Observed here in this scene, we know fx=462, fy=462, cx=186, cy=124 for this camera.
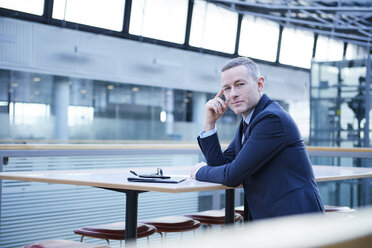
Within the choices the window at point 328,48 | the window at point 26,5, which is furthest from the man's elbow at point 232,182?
the window at point 328,48

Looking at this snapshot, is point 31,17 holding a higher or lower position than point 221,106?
higher

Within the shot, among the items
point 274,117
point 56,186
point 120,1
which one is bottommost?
point 56,186

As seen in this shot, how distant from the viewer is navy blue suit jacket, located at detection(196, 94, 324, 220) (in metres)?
1.82

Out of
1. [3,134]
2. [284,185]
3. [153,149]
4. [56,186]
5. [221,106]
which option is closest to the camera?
[284,185]

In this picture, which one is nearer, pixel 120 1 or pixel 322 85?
pixel 120 1

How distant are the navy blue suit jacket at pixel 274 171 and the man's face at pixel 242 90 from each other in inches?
5.8

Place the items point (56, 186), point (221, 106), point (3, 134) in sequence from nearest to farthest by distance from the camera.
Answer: point (221, 106) → point (56, 186) → point (3, 134)

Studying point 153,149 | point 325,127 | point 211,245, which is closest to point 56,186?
point 153,149

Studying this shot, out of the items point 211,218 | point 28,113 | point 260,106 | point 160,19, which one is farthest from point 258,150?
point 160,19

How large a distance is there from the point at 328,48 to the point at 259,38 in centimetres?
412

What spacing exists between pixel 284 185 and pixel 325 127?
1009cm

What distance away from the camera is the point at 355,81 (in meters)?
11.2

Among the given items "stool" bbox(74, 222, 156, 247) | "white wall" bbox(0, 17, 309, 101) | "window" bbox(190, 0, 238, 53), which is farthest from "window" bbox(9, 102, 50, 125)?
"stool" bbox(74, 222, 156, 247)

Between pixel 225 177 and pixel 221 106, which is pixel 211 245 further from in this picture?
pixel 221 106
